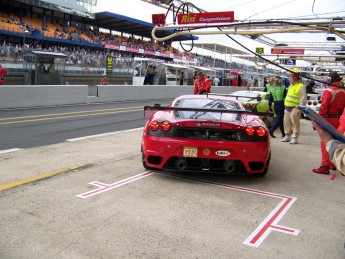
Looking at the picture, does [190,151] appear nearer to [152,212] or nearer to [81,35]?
[152,212]

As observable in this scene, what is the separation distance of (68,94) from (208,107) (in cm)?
1171

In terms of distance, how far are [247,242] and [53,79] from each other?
18.7 m

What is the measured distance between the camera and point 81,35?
47.4m

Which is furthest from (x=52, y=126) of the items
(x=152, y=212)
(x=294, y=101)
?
(x=152, y=212)

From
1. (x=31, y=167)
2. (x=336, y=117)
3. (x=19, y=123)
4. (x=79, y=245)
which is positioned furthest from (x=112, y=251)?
(x=19, y=123)

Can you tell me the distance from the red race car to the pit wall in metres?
10.1

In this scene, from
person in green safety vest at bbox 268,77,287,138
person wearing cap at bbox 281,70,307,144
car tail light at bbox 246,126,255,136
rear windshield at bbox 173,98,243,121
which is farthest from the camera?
person in green safety vest at bbox 268,77,287,138

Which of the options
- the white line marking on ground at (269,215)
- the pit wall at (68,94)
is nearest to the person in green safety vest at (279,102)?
the white line marking on ground at (269,215)

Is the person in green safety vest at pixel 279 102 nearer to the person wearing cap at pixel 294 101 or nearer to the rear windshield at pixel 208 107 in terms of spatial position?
the person wearing cap at pixel 294 101

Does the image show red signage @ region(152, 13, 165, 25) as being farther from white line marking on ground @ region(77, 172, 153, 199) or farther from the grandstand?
the grandstand

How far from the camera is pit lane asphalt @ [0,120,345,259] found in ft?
9.96

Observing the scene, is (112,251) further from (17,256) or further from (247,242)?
(247,242)

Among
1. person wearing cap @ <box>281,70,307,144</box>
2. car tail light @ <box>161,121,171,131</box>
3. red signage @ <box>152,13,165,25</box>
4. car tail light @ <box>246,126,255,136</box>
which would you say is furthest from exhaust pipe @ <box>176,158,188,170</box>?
red signage @ <box>152,13,165,25</box>

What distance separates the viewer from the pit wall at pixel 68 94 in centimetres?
1347
